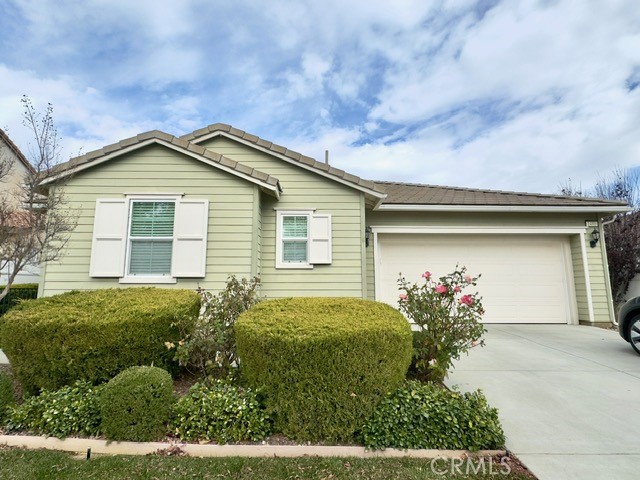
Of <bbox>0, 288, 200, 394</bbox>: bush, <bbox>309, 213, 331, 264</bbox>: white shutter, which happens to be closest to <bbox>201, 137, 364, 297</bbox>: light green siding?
<bbox>309, 213, 331, 264</bbox>: white shutter

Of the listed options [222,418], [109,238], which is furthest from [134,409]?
[109,238]

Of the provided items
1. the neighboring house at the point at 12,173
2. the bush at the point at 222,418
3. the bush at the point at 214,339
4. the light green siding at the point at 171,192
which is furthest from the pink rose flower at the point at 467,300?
the neighboring house at the point at 12,173

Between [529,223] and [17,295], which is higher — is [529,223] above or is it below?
above

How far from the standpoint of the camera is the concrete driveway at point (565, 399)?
2477 mm

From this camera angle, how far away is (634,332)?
5.34 metres

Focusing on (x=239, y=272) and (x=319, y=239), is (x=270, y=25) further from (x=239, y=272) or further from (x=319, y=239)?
(x=239, y=272)

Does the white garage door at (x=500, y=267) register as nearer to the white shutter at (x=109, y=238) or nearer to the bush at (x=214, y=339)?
the bush at (x=214, y=339)

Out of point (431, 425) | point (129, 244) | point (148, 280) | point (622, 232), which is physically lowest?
point (431, 425)

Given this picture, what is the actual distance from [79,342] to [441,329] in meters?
3.68

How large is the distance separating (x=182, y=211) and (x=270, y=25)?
205 inches

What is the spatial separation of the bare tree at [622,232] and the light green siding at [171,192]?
9.46 meters

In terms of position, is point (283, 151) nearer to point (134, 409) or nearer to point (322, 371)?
point (322, 371)

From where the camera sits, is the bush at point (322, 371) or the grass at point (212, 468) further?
the bush at point (322, 371)

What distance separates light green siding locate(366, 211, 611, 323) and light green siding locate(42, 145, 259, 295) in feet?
11.5
